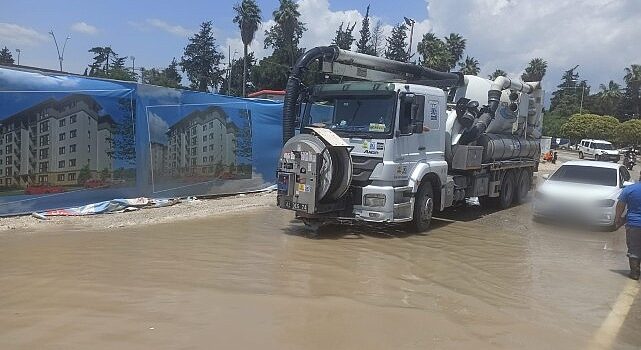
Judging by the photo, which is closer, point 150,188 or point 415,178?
point 415,178

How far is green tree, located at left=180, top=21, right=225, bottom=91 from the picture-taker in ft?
304

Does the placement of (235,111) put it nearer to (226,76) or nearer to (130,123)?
(130,123)

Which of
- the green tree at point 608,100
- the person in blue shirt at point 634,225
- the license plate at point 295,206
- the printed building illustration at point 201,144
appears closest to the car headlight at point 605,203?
the person in blue shirt at point 634,225

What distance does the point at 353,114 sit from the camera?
1020 centimetres

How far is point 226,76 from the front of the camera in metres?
90.7

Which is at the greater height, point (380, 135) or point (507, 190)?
point (380, 135)

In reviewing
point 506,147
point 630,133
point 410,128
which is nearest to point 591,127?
point 630,133

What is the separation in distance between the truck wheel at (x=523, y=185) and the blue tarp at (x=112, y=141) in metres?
7.39

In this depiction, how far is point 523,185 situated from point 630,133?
55786 millimetres

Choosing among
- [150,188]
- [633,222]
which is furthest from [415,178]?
[150,188]

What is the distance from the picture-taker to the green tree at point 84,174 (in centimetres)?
1084

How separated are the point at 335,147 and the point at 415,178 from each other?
1705mm

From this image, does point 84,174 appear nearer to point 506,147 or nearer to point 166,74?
point 506,147

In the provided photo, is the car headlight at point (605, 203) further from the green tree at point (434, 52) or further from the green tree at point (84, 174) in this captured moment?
the green tree at point (434, 52)
